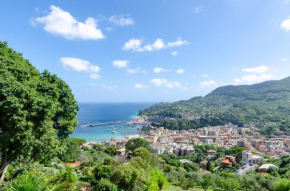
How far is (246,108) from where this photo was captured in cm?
9569

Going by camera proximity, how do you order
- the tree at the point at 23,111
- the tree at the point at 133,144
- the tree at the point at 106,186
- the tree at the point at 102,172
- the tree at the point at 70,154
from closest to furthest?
the tree at the point at 23,111 → the tree at the point at 106,186 → the tree at the point at 102,172 → the tree at the point at 70,154 → the tree at the point at 133,144

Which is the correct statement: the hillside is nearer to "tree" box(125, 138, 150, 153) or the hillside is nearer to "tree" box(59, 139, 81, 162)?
"tree" box(125, 138, 150, 153)

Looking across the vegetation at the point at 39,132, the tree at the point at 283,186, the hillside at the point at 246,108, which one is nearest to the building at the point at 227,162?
the vegetation at the point at 39,132

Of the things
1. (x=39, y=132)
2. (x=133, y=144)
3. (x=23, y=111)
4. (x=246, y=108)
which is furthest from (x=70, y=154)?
(x=246, y=108)

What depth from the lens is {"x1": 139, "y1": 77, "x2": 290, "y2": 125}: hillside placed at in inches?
3290

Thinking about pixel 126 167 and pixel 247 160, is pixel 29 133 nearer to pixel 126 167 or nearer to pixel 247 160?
pixel 126 167

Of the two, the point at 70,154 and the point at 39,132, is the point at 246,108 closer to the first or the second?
the point at 70,154

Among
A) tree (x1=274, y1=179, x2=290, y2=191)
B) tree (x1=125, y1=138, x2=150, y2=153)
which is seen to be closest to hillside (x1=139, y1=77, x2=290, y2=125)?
tree (x1=125, y1=138, x2=150, y2=153)

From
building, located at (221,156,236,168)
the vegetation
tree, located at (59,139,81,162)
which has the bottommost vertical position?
building, located at (221,156,236,168)

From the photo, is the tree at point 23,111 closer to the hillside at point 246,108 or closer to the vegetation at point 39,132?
the vegetation at point 39,132

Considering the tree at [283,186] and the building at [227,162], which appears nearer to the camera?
the tree at [283,186]

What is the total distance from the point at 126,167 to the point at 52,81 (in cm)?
507

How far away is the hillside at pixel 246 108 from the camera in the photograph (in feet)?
274

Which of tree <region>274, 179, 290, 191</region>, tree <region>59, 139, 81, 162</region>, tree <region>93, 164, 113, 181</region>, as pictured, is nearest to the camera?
tree <region>274, 179, 290, 191</region>
